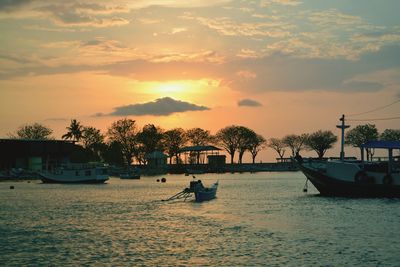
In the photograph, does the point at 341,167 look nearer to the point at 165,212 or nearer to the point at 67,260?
the point at 165,212

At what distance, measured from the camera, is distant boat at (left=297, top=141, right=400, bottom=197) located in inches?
2625

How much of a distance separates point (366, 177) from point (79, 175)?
7741 centimetres

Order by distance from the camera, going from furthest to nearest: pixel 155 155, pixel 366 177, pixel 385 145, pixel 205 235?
pixel 155 155, pixel 366 177, pixel 385 145, pixel 205 235

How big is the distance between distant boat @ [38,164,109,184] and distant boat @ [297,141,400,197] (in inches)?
2771

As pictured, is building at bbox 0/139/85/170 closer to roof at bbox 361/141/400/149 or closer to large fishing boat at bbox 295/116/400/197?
large fishing boat at bbox 295/116/400/197

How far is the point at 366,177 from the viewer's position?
67625 millimetres

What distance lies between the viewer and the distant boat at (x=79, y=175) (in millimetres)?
129125

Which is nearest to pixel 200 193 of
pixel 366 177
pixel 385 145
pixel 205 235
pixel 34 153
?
pixel 366 177

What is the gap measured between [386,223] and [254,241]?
14596 mm

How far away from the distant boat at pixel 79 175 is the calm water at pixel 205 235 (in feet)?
216

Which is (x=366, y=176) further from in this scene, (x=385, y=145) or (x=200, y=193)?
(x=200, y=193)

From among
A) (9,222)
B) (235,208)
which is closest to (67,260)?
(9,222)

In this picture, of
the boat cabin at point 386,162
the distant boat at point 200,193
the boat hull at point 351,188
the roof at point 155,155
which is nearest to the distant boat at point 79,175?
the roof at point 155,155

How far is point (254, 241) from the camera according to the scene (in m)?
36.2
